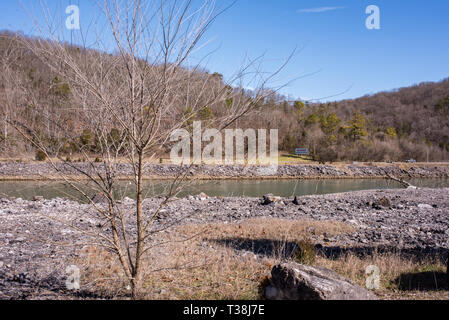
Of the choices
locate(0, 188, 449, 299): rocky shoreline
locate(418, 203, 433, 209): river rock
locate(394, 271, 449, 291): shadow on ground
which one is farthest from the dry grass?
locate(418, 203, 433, 209): river rock

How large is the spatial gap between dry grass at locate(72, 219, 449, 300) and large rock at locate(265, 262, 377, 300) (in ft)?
1.65

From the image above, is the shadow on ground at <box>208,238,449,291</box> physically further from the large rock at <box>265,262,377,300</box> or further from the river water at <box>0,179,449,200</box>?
the large rock at <box>265,262,377,300</box>

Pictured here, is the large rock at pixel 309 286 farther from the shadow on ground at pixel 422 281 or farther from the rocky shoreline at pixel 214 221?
the shadow on ground at pixel 422 281

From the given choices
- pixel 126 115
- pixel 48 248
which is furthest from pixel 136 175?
pixel 48 248

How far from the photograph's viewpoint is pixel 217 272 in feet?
16.3

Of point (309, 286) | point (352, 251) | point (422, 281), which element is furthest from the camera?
point (352, 251)

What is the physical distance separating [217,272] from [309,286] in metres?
2.02

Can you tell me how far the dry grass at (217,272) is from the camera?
4.03 m

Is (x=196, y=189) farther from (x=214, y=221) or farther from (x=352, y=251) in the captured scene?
(x=214, y=221)

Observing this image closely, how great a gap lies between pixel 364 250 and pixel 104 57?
20.7ft

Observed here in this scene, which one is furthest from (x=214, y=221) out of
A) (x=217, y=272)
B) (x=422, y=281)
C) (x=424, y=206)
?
(x=424, y=206)

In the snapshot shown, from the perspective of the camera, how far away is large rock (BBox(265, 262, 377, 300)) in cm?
314

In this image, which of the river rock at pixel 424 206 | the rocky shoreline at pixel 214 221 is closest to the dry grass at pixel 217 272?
the rocky shoreline at pixel 214 221

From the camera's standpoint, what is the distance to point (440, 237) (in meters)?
8.70
